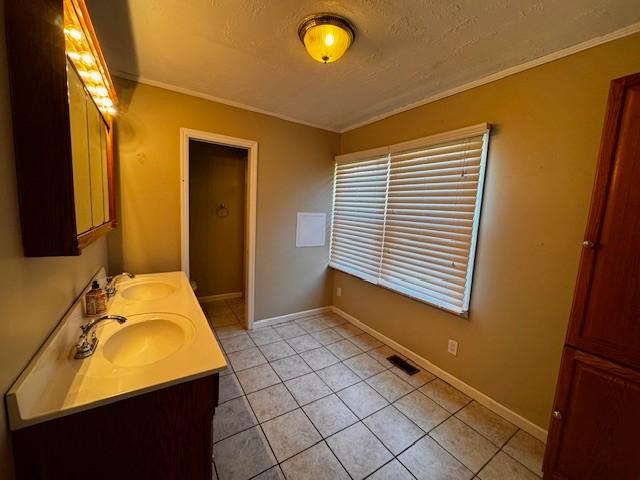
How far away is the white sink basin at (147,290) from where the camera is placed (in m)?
1.85

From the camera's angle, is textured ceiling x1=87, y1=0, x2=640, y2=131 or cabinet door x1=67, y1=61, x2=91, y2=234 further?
textured ceiling x1=87, y1=0, x2=640, y2=131

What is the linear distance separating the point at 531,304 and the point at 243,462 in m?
1.97

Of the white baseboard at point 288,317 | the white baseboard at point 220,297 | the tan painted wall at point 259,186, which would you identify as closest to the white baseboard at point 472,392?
the white baseboard at point 288,317

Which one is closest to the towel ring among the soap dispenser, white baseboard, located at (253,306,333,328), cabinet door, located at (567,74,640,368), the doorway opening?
the doorway opening

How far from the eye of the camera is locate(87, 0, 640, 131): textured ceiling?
1254mm

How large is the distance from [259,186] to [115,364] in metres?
2.05

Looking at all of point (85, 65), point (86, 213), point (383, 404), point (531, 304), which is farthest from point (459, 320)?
point (85, 65)

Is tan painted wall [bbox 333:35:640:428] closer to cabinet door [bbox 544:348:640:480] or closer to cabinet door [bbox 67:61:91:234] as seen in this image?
cabinet door [bbox 544:348:640:480]

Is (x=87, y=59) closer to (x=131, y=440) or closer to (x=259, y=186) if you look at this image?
(x=131, y=440)

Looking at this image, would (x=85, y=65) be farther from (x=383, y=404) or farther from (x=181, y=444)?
(x=383, y=404)

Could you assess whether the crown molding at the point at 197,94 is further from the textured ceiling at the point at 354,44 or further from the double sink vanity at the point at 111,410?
the double sink vanity at the point at 111,410

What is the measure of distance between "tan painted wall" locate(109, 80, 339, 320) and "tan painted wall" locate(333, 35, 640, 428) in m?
1.53

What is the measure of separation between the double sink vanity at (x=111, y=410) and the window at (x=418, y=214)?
180cm

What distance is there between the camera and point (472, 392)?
1991 millimetres
